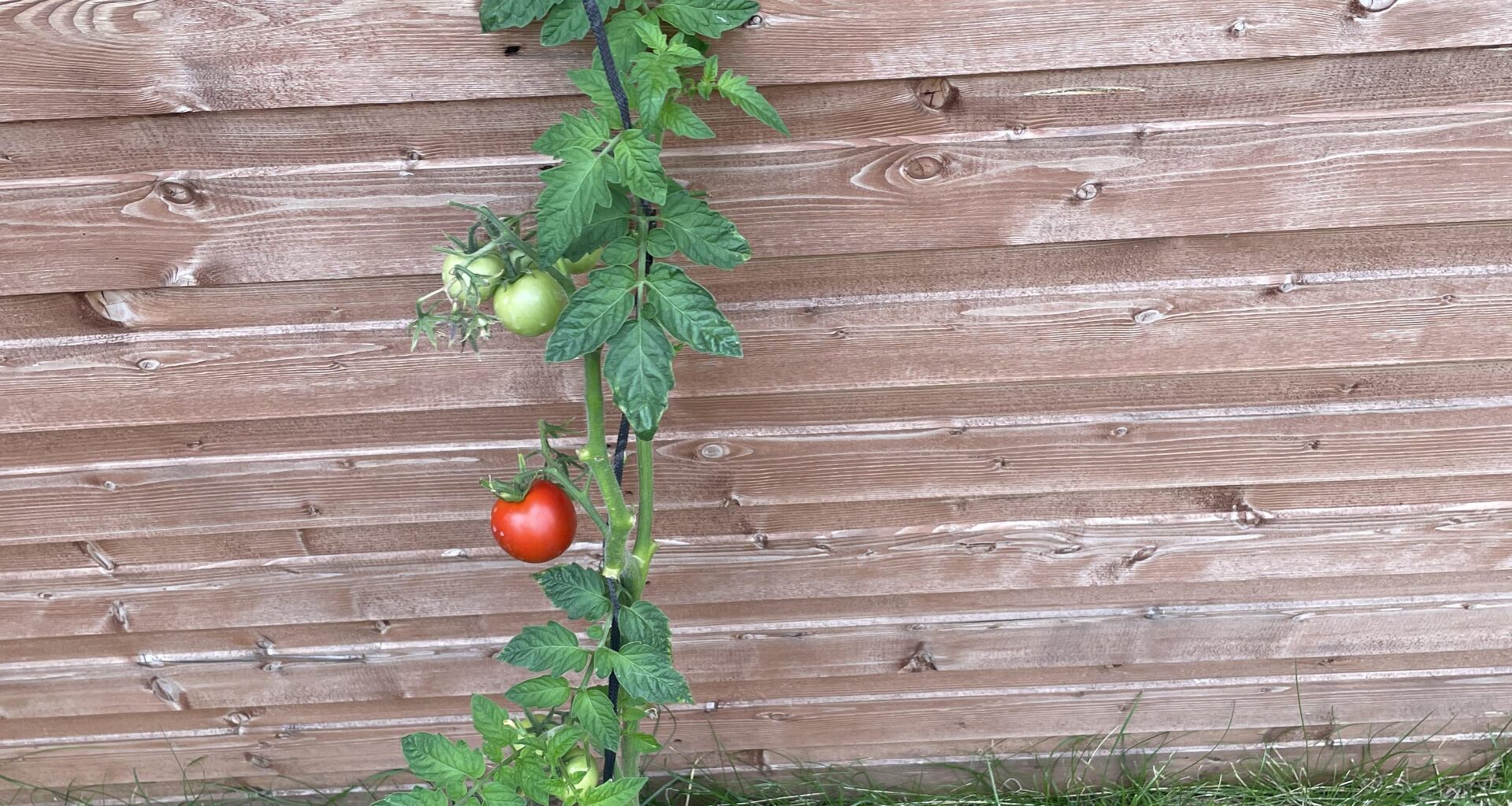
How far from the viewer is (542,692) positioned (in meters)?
1.19

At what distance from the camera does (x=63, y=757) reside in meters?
1.99

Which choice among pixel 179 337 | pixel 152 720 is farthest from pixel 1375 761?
pixel 152 720

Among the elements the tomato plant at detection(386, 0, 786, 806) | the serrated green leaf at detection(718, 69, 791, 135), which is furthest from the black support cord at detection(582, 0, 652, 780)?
the serrated green leaf at detection(718, 69, 791, 135)

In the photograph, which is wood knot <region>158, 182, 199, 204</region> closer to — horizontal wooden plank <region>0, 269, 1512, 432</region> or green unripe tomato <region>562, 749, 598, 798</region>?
horizontal wooden plank <region>0, 269, 1512, 432</region>

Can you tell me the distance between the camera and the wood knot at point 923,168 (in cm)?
126

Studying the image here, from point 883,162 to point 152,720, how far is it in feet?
6.25

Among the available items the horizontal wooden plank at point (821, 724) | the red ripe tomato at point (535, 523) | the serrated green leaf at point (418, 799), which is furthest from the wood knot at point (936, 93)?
the horizontal wooden plank at point (821, 724)

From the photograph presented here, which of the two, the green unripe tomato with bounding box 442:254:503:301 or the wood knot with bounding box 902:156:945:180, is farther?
the wood knot with bounding box 902:156:945:180

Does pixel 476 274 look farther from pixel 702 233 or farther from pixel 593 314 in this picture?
pixel 702 233

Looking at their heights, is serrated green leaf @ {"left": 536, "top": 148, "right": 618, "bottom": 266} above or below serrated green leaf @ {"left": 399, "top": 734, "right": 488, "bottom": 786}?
above

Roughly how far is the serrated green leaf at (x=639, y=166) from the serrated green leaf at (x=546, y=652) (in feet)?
1.93

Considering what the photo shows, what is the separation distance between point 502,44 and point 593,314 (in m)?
0.42

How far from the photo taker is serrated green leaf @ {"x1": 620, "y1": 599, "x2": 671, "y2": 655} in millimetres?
1216

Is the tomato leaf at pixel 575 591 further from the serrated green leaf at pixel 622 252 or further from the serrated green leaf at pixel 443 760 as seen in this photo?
the serrated green leaf at pixel 622 252
